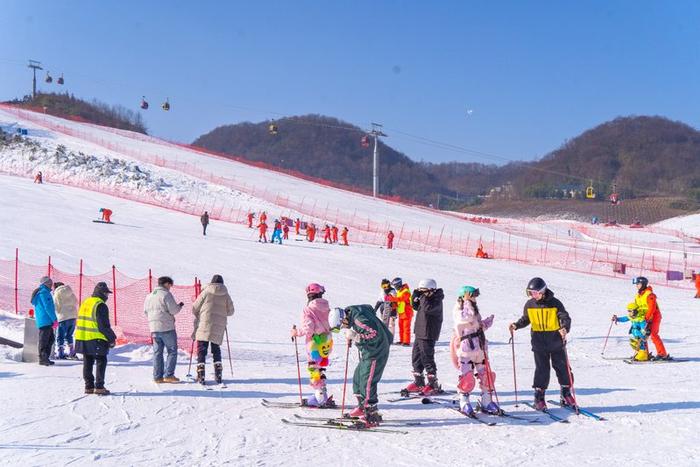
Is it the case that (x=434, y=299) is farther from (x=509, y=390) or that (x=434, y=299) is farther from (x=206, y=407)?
(x=206, y=407)

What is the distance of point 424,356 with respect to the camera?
9547mm

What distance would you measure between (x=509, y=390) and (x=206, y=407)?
4.22m

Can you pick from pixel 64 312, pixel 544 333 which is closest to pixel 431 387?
pixel 544 333

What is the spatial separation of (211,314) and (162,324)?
0.68m

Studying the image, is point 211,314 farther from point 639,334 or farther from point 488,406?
point 639,334

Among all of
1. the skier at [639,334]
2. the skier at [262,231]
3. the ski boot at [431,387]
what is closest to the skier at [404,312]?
the skier at [639,334]

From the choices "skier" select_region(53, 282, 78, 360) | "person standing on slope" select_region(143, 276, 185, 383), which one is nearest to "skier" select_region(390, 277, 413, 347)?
"person standing on slope" select_region(143, 276, 185, 383)

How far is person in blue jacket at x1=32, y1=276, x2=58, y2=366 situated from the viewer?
429 inches

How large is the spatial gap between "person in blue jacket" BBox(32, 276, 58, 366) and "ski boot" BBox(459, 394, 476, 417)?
20.9 ft

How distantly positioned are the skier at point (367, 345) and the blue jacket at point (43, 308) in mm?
5300

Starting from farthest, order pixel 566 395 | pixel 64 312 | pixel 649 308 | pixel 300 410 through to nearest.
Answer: pixel 649 308 < pixel 64 312 < pixel 566 395 < pixel 300 410

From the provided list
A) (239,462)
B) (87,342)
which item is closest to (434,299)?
(239,462)

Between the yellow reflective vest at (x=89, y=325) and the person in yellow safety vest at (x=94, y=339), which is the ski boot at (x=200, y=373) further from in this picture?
the yellow reflective vest at (x=89, y=325)

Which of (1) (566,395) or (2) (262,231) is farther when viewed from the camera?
(2) (262,231)
